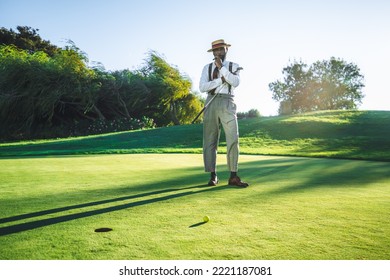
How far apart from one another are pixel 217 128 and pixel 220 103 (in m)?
0.43

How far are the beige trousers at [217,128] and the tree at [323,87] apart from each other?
48676mm

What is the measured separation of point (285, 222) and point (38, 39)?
138ft

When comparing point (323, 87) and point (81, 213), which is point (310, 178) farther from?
point (323, 87)

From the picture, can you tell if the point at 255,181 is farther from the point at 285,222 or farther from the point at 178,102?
the point at 178,102

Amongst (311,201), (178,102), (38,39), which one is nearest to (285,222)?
(311,201)

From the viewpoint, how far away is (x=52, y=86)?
82.8 feet

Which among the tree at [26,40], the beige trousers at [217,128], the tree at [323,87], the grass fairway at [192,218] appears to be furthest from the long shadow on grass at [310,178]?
the tree at [323,87]

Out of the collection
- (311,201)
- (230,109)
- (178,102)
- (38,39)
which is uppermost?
(38,39)

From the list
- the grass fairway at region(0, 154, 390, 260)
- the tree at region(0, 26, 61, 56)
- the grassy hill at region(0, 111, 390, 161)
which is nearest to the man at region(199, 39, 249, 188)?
the grass fairway at region(0, 154, 390, 260)

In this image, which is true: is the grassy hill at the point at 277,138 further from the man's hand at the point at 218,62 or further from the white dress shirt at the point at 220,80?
the man's hand at the point at 218,62

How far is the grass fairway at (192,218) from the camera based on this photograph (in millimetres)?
2312

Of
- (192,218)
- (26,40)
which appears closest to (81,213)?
(192,218)

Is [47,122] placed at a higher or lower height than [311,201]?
higher

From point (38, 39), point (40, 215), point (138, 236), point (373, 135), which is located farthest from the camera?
point (38, 39)
